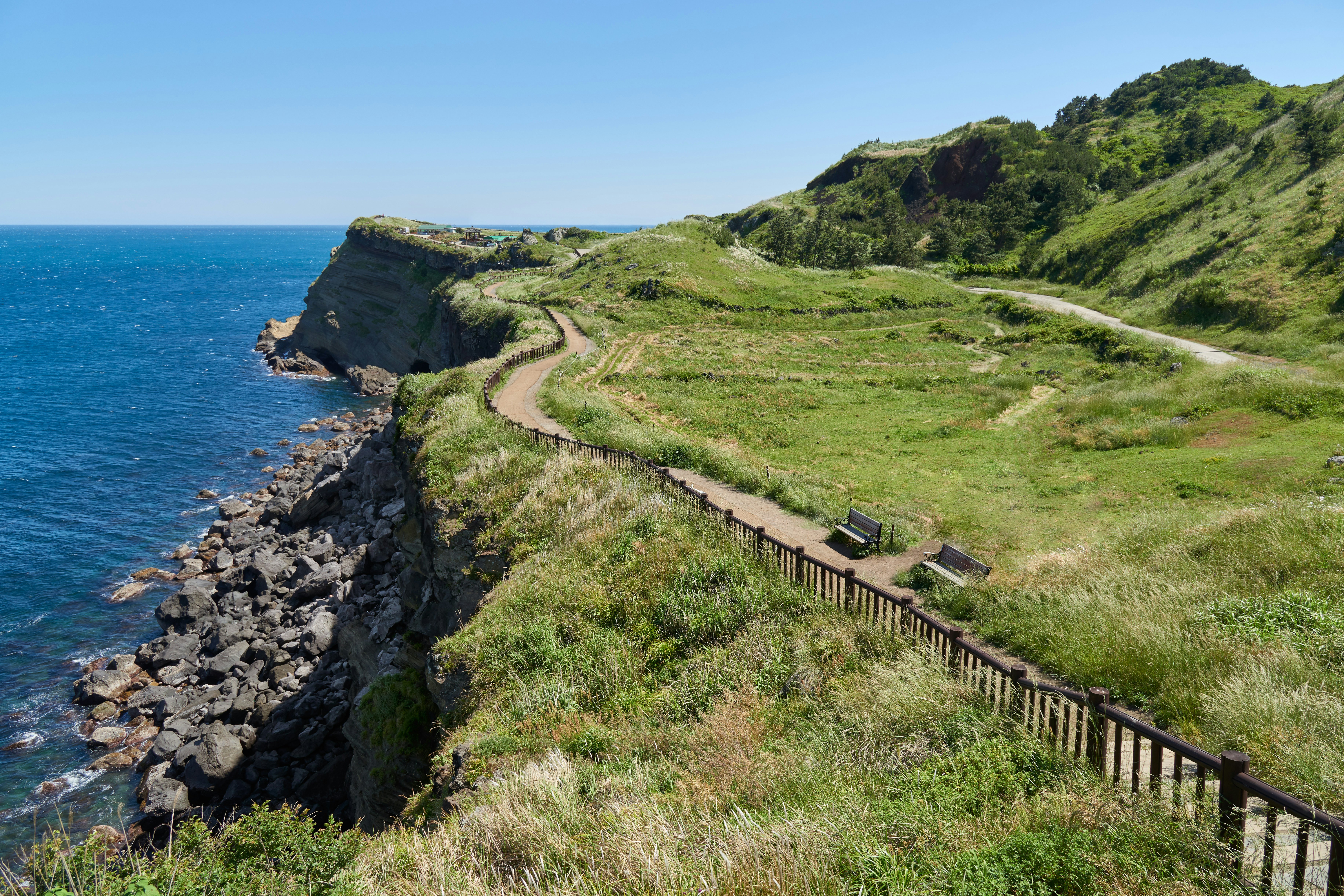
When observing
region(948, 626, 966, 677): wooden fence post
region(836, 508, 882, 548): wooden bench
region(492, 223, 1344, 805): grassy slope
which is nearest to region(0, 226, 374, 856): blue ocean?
region(948, 626, 966, 677): wooden fence post

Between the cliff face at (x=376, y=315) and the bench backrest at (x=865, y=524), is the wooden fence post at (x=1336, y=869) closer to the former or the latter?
the bench backrest at (x=865, y=524)

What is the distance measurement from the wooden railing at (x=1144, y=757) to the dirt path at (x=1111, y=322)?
3183 centimetres

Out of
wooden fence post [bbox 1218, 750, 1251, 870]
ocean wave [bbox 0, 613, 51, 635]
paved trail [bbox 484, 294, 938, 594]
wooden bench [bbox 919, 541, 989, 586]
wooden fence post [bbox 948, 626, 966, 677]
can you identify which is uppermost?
wooden fence post [bbox 1218, 750, 1251, 870]

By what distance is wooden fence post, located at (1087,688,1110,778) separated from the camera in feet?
20.8

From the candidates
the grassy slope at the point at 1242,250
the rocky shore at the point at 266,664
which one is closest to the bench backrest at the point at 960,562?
the rocky shore at the point at 266,664

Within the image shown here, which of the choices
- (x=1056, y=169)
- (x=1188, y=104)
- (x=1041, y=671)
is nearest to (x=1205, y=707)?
(x=1041, y=671)

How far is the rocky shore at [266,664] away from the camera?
69.6ft

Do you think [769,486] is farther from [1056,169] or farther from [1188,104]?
[1188,104]

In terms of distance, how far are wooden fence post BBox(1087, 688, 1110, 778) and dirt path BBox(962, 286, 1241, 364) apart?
1317 inches

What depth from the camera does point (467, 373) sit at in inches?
1383

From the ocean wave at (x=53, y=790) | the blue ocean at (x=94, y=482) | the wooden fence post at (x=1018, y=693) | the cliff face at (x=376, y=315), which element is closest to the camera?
the wooden fence post at (x=1018, y=693)

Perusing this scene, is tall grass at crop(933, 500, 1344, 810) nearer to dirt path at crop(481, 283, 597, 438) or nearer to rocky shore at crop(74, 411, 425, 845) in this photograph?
rocky shore at crop(74, 411, 425, 845)

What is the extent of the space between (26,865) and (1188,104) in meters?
151

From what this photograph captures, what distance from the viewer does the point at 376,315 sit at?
85938 millimetres
